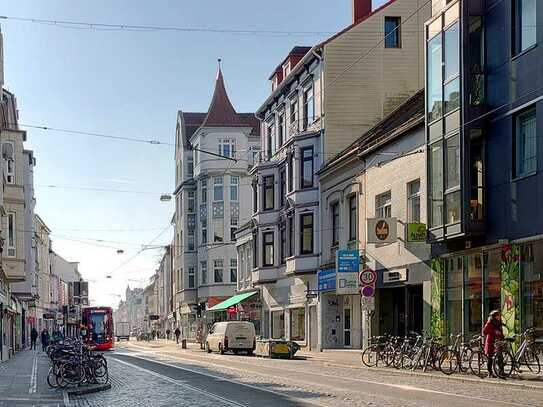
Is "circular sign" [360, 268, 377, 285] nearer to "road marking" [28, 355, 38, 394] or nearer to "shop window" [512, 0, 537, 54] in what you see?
"shop window" [512, 0, 537, 54]

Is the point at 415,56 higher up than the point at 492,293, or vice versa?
the point at 415,56

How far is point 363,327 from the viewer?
39.1m

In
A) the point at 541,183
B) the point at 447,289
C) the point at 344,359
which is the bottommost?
the point at 344,359

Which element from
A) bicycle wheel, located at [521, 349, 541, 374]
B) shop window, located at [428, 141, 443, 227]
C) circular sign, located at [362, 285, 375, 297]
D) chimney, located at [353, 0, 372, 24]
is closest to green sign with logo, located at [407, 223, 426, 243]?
shop window, located at [428, 141, 443, 227]

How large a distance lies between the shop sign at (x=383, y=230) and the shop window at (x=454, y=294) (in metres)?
3.90

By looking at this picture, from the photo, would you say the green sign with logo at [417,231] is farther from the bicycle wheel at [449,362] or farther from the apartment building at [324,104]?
the apartment building at [324,104]

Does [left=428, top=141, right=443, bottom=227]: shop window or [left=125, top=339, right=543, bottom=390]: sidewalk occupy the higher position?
[left=428, top=141, right=443, bottom=227]: shop window

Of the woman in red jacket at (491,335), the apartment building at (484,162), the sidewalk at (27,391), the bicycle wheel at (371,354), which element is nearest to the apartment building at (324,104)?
the apartment building at (484,162)

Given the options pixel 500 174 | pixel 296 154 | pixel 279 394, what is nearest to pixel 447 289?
pixel 500 174

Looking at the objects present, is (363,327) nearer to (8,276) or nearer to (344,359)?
(344,359)

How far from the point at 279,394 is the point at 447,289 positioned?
13099mm

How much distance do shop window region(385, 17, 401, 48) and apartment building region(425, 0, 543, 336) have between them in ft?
44.2

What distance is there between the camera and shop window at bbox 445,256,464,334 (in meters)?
29.5

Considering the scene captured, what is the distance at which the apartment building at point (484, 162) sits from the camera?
2486cm
